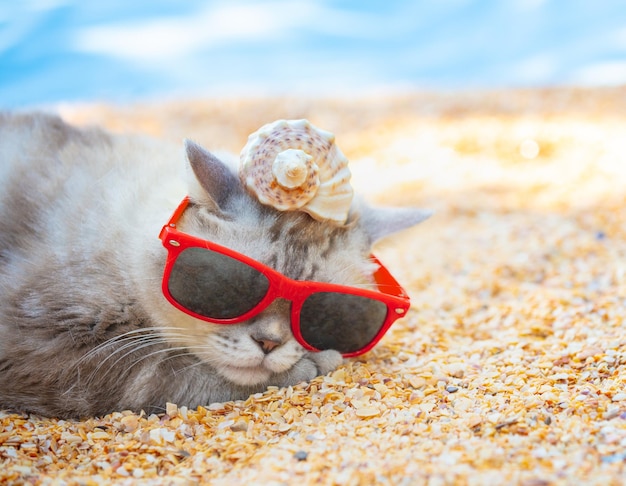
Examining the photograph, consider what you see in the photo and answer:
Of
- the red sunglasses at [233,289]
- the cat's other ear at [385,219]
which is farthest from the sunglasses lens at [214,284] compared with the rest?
the cat's other ear at [385,219]

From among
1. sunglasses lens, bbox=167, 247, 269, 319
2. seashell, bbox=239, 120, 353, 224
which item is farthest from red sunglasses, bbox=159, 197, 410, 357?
seashell, bbox=239, 120, 353, 224

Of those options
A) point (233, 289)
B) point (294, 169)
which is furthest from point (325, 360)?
point (294, 169)

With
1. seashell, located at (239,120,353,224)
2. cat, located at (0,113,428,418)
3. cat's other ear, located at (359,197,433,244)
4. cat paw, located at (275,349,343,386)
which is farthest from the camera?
cat's other ear, located at (359,197,433,244)

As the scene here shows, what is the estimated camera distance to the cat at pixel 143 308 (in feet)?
5.74

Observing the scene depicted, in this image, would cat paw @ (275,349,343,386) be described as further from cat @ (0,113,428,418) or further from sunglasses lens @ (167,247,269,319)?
sunglasses lens @ (167,247,269,319)

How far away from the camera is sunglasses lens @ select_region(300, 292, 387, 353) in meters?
1.79

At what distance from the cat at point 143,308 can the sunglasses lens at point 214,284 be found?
0.06m

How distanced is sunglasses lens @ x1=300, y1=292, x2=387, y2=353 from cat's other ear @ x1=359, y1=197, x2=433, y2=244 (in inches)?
9.4

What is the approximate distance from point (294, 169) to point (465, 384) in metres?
0.74

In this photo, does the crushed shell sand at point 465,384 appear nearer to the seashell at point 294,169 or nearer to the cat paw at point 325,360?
the cat paw at point 325,360

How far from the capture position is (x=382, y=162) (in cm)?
460

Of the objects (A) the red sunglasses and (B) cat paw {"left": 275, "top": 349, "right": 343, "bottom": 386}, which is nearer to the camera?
(A) the red sunglasses

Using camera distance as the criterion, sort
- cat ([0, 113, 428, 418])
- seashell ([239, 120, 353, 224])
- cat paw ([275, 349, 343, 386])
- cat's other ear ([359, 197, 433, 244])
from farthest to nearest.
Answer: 1. cat's other ear ([359, 197, 433, 244])
2. cat paw ([275, 349, 343, 386])
3. cat ([0, 113, 428, 418])
4. seashell ([239, 120, 353, 224])

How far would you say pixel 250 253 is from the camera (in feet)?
5.68
